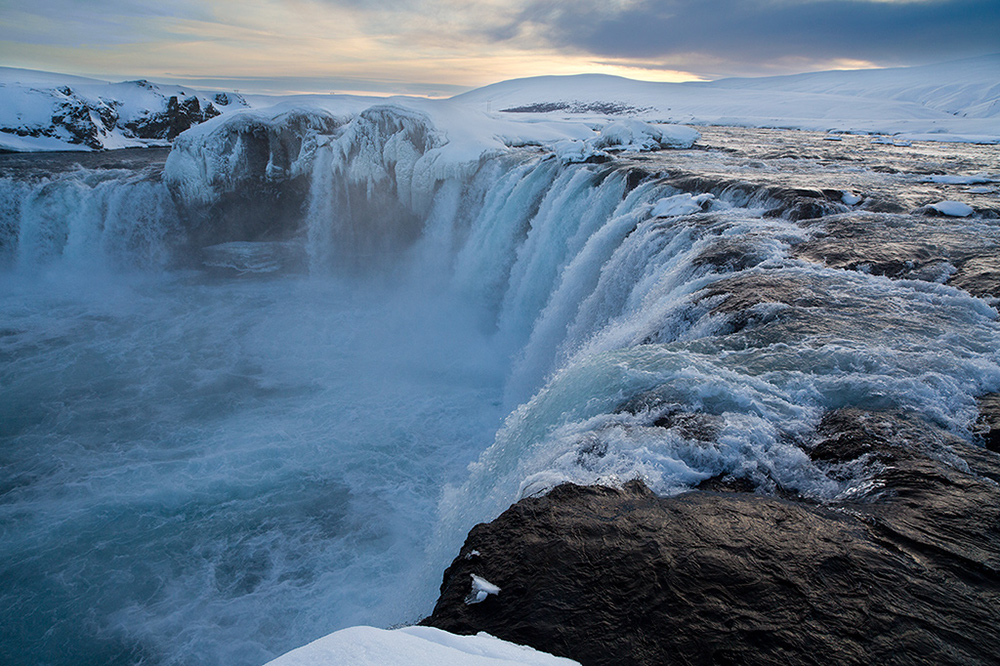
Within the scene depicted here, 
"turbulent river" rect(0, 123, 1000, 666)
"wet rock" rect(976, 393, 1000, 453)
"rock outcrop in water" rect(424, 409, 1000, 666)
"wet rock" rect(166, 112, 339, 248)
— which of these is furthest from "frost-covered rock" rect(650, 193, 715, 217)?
"wet rock" rect(166, 112, 339, 248)

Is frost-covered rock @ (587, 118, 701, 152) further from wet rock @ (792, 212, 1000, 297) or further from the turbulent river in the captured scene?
wet rock @ (792, 212, 1000, 297)

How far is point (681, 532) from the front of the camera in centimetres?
310

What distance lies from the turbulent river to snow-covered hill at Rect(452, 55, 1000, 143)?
19.1 m

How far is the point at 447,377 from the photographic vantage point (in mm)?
12602

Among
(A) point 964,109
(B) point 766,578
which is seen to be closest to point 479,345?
(B) point 766,578

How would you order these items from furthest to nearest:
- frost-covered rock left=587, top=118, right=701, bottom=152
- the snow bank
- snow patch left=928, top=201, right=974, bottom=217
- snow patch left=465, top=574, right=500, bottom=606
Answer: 1. frost-covered rock left=587, top=118, right=701, bottom=152
2. snow patch left=928, top=201, right=974, bottom=217
3. snow patch left=465, top=574, right=500, bottom=606
4. the snow bank

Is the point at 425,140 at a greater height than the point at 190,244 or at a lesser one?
greater

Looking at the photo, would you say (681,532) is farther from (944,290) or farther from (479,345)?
(479,345)

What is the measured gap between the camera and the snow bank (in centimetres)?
187

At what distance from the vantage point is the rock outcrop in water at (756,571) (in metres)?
2.43

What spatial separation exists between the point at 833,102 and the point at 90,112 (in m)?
74.4

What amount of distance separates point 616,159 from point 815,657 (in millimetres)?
15099

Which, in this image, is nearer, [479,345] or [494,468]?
[494,468]

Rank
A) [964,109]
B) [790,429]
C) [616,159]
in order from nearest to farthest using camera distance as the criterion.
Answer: [790,429], [616,159], [964,109]
